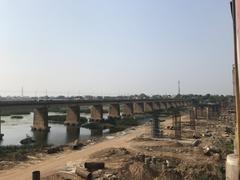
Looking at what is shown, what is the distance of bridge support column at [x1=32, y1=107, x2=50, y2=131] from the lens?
78938mm

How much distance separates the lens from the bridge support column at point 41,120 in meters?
78.9

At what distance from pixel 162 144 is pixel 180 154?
682cm

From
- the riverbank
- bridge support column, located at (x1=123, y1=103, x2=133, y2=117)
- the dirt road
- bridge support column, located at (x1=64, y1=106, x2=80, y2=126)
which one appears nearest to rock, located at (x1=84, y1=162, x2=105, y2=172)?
the riverbank

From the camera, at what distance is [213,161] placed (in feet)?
101

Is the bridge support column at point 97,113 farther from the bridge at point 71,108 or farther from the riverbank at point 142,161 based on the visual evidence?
the riverbank at point 142,161

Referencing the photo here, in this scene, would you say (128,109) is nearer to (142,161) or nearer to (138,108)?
(138,108)

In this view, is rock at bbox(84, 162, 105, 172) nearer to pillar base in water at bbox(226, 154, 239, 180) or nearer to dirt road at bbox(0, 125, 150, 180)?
dirt road at bbox(0, 125, 150, 180)

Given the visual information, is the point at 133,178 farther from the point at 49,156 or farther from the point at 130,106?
the point at 130,106

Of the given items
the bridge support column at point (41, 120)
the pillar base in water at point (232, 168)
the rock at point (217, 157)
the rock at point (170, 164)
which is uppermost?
the pillar base in water at point (232, 168)

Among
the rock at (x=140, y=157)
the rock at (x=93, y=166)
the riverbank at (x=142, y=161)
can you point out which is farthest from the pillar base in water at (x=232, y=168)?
the rock at (x=140, y=157)

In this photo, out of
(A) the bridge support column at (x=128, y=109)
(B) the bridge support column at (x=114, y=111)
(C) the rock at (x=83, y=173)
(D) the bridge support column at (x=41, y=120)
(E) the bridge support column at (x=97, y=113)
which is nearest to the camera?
(C) the rock at (x=83, y=173)

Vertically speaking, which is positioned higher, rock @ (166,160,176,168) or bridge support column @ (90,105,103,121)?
bridge support column @ (90,105,103,121)


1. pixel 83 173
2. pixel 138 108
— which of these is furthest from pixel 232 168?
pixel 138 108

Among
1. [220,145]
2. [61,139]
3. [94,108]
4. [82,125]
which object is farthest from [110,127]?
[220,145]
